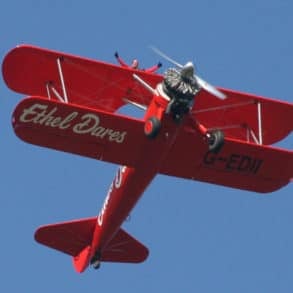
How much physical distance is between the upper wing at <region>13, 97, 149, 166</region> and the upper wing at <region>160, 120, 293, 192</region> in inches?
39.4

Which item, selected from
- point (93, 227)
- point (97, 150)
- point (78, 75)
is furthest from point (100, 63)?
point (93, 227)

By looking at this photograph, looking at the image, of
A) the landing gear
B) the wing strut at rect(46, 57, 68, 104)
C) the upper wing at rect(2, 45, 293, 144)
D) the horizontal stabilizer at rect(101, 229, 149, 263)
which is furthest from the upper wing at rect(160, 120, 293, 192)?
the horizontal stabilizer at rect(101, 229, 149, 263)

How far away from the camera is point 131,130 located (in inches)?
888

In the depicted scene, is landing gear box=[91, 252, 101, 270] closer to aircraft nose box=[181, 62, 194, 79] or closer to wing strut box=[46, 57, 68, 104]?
wing strut box=[46, 57, 68, 104]

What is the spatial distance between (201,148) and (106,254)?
4.91 m

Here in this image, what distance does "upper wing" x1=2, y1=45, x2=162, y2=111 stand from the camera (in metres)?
24.0

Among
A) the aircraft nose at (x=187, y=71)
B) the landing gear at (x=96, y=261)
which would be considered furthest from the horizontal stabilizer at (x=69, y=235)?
the aircraft nose at (x=187, y=71)

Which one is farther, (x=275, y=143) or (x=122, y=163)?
(x=275, y=143)

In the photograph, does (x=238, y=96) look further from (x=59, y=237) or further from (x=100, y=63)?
(x=59, y=237)

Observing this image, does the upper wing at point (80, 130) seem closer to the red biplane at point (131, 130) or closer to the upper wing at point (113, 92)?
the red biplane at point (131, 130)

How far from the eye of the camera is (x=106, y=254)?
27.1 metres

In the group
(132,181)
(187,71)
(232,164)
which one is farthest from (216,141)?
(132,181)

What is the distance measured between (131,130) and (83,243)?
213 inches

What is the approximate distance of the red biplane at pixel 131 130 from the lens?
875 inches
